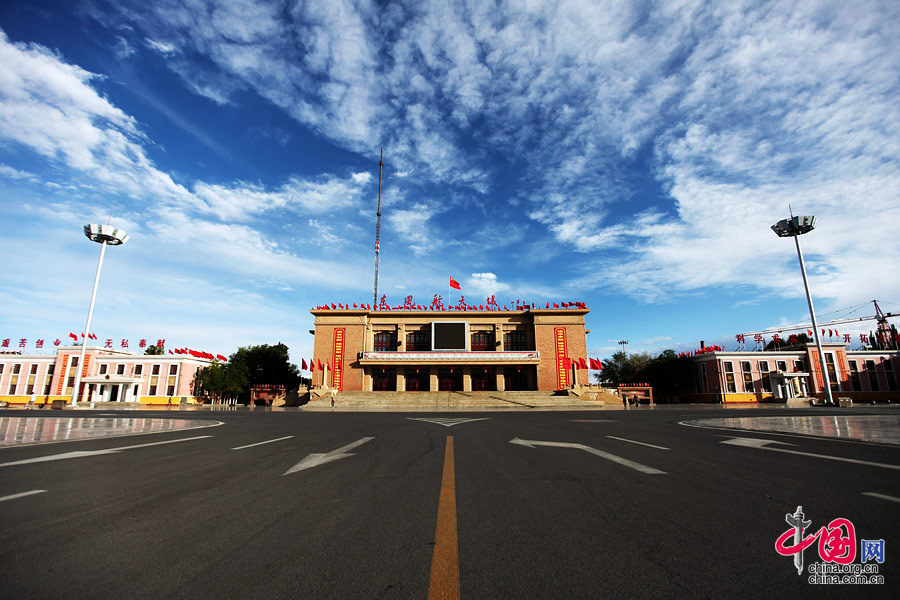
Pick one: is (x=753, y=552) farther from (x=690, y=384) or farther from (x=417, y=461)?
(x=690, y=384)

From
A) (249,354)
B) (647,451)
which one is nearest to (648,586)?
(647,451)

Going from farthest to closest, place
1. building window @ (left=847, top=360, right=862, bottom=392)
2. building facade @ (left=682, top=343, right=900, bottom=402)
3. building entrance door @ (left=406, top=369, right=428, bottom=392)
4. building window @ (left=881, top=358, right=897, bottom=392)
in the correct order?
building window @ (left=881, top=358, right=897, bottom=392), building window @ (left=847, top=360, right=862, bottom=392), building facade @ (left=682, top=343, right=900, bottom=402), building entrance door @ (left=406, top=369, right=428, bottom=392)

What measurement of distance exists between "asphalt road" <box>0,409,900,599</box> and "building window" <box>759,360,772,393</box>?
217 ft

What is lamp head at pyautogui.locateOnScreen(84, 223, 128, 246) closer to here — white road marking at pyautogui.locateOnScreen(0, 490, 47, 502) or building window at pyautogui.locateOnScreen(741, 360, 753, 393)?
white road marking at pyautogui.locateOnScreen(0, 490, 47, 502)

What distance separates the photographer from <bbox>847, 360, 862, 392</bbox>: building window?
61.4 m

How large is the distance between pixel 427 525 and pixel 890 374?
89.7 meters

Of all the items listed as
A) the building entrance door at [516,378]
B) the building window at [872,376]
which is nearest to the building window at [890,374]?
the building window at [872,376]

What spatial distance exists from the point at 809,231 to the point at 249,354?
8394cm

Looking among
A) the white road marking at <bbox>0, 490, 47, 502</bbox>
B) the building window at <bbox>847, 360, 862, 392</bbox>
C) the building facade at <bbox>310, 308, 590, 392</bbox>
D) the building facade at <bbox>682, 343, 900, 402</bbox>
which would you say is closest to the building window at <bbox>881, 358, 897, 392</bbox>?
the building facade at <bbox>682, 343, 900, 402</bbox>

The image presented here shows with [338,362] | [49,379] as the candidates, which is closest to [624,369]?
[338,362]

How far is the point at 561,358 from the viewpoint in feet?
180

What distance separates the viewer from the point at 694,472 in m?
6.28

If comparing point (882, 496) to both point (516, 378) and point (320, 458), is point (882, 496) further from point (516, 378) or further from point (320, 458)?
point (516, 378)

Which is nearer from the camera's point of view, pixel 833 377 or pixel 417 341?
pixel 417 341
